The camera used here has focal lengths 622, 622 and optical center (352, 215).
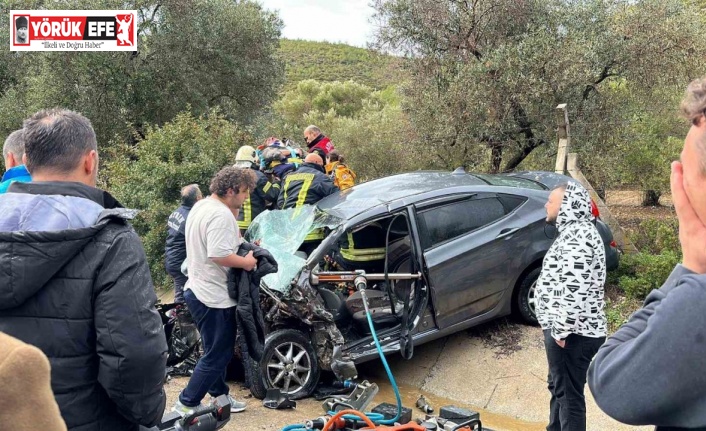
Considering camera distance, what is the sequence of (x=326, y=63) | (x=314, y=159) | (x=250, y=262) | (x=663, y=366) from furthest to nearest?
(x=326, y=63)
(x=314, y=159)
(x=250, y=262)
(x=663, y=366)

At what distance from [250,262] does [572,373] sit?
2317 millimetres

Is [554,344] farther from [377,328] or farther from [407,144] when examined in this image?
[407,144]

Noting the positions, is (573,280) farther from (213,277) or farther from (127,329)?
(127,329)

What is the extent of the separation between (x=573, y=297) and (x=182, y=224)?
11.9 feet

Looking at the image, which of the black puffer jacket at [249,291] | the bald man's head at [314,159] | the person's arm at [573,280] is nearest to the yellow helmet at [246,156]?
the bald man's head at [314,159]

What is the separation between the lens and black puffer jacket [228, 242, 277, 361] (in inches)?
183

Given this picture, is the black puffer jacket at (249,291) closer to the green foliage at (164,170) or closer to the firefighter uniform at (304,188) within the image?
the firefighter uniform at (304,188)

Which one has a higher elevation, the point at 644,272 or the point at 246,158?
the point at 246,158

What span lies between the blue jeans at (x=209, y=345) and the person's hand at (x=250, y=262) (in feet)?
1.13

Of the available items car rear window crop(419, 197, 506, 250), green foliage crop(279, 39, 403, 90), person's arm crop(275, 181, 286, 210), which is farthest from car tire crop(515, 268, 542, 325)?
green foliage crop(279, 39, 403, 90)

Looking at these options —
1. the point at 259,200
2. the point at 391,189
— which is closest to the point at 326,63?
the point at 259,200

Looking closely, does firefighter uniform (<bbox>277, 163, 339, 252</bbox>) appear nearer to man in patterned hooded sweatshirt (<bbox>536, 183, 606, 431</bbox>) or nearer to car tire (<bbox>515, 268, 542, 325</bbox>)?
car tire (<bbox>515, 268, 542, 325</bbox>)

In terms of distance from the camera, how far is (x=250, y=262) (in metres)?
4.57

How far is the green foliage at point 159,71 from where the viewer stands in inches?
503
